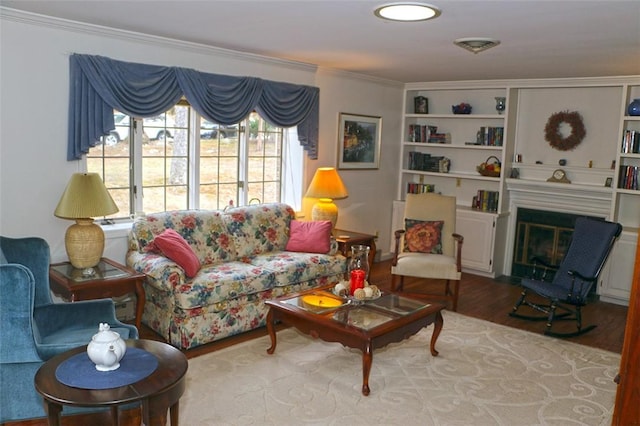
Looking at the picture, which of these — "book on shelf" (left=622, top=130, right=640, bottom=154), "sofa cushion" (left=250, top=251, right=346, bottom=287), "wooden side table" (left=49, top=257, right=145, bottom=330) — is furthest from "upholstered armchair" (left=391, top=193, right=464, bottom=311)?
"wooden side table" (left=49, top=257, right=145, bottom=330)

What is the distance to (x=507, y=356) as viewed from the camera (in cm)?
416

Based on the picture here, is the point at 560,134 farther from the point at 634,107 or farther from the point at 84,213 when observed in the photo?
the point at 84,213

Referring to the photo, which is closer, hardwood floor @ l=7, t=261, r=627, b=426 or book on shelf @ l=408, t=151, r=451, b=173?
hardwood floor @ l=7, t=261, r=627, b=426

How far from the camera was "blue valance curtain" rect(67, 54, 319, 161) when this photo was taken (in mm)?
4062

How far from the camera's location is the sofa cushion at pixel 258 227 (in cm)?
496

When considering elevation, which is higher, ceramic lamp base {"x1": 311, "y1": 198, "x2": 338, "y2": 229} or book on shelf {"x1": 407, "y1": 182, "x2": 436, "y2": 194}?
book on shelf {"x1": 407, "y1": 182, "x2": 436, "y2": 194}

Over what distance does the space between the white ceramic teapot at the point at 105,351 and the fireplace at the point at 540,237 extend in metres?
5.06

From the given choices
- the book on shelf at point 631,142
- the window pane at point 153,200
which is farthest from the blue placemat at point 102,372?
the book on shelf at point 631,142

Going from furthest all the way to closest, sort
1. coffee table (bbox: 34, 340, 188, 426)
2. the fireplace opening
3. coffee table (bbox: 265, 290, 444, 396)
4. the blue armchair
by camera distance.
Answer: the fireplace opening < coffee table (bbox: 265, 290, 444, 396) < the blue armchair < coffee table (bbox: 34, 340, 188, 426)

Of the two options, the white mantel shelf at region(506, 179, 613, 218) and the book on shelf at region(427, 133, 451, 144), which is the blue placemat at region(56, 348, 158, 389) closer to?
the white mantel shelf at region(506, 179, 613, 218)

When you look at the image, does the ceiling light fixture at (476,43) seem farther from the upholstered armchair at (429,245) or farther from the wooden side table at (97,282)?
the wooden side table at (97,282)

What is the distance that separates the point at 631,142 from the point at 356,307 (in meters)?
3.66

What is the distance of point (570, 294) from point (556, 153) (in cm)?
225

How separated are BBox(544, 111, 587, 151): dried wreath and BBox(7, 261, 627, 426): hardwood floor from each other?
171cm
